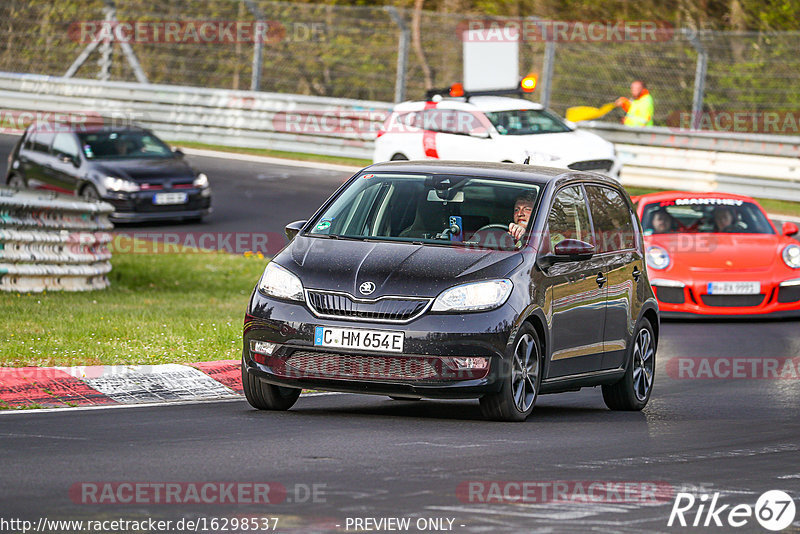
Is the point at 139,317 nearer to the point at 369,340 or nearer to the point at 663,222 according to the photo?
the point at 369,340

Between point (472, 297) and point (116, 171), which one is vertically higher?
point (472, 297)

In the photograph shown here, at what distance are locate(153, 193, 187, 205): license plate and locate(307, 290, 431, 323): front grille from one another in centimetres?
1490

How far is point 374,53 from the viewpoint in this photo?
99.3 ft

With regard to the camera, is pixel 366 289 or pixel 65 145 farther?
pixel 65 145

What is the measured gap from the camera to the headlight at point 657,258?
16.8m

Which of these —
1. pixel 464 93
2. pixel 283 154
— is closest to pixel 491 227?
pixel 464 93

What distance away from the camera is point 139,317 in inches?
556

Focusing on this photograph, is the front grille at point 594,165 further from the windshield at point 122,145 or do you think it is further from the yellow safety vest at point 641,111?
the windshield at point 122,145

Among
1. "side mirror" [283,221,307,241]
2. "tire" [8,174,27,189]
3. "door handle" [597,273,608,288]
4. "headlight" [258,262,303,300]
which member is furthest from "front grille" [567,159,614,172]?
"headlight" [258,262,303,300]

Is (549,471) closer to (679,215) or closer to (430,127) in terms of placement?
(679,215)

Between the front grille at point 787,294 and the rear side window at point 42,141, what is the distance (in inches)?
511

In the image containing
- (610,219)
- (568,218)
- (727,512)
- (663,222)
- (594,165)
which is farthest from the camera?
(594,165)

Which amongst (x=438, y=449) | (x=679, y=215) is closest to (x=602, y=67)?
(x=679, y=215)

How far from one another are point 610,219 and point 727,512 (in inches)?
176
